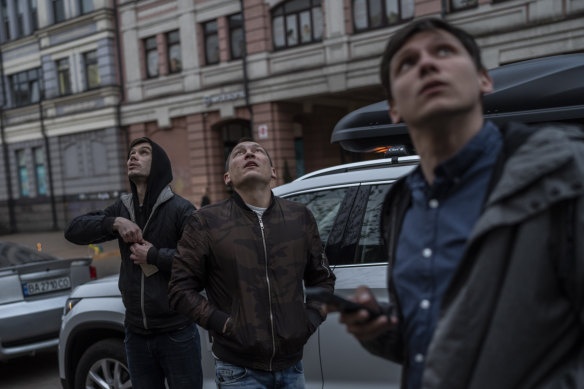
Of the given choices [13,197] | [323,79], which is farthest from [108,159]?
[323,79]

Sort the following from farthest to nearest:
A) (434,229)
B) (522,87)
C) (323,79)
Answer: (323,79), (522,87), (434,229)

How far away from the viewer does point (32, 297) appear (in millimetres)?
5676

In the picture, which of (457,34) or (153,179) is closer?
(457,34)

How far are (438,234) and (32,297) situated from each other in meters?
5.40

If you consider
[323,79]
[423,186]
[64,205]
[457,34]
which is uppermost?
[323,79]

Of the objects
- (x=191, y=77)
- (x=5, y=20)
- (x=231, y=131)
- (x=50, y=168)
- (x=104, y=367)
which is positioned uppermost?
(x=5, y=20)

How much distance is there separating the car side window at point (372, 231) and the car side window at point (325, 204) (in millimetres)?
191

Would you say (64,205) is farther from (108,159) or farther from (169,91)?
(169,91)

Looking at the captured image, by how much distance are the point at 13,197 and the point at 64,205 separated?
4181 mm

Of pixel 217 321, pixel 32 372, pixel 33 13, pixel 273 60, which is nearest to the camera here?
pixel 217 321

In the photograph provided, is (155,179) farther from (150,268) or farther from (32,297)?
(32,297)

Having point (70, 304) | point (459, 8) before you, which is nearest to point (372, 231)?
point (70, 304)

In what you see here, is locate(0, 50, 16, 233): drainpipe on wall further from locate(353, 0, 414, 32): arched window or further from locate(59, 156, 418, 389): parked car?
locate(59, 156, 418, 389): parked car

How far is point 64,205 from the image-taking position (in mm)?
23000
